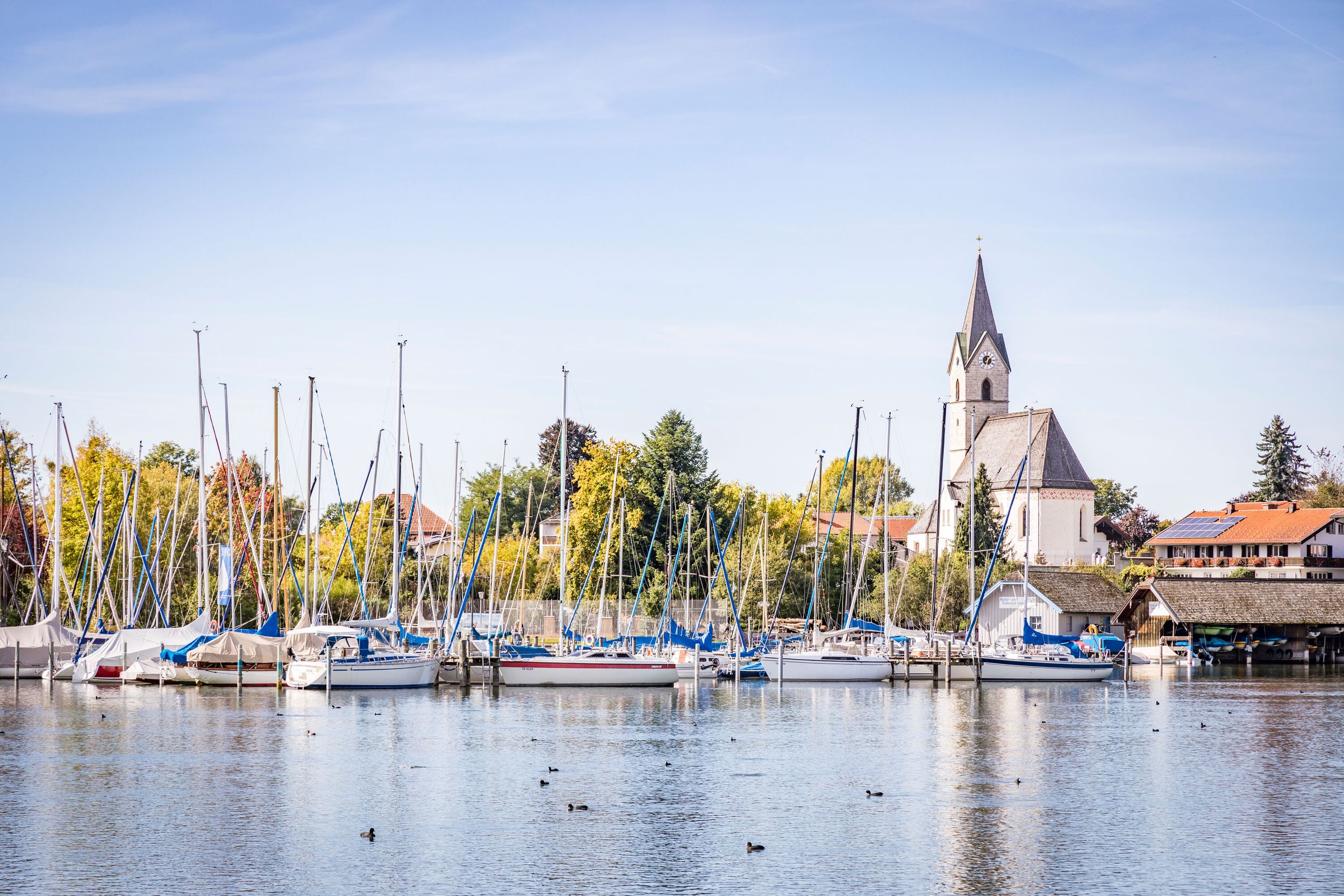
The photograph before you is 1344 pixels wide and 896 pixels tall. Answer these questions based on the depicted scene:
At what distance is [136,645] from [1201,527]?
Answer: 259 ft

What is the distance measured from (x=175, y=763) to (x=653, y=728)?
15.0 meters

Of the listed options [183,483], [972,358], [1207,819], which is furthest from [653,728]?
[972,358]

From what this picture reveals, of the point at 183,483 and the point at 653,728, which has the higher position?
the point at 183,483

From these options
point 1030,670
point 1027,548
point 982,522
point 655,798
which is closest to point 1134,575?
point 982,522

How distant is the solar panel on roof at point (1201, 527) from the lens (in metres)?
108

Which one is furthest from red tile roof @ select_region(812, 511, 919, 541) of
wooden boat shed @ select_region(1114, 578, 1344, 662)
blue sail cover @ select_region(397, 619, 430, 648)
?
blue sail cover @ select_region(397, 619, 430, 648)

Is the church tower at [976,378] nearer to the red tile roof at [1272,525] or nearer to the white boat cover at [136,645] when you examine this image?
the red tile roof at [1272,525]

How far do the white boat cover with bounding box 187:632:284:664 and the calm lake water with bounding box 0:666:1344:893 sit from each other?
17.0 ft

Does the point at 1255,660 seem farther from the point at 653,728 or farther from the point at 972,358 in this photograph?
the point at 653,728

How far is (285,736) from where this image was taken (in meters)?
41.5

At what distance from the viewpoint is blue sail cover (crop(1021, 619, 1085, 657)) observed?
7206 cm

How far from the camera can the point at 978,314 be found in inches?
5236

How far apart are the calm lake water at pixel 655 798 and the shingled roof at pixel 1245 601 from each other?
3682 centimetres

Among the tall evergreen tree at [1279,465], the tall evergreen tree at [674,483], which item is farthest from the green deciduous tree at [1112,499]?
the tall evergreen tree at [674,483]
